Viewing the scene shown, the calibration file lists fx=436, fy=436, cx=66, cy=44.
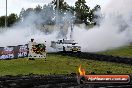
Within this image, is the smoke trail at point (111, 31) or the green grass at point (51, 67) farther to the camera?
the smoke trail at point (111, 31)

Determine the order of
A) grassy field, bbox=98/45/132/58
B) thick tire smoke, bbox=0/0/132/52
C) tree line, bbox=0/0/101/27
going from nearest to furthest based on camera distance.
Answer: grassy field, bbox=98/45/132/58
thick tire smoke, bbox=0/0/132/52
tree line, bbox=0/0/101/27

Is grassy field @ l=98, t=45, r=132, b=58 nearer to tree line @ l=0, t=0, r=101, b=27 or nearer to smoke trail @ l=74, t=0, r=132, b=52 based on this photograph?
smoke trail @ l=74, t=0, r=132, b=52

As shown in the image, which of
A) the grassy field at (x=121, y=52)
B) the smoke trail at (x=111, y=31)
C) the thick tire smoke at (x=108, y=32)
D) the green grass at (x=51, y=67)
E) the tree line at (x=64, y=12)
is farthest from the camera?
the tree line at (x=64, y=12)

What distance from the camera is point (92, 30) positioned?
55969mm

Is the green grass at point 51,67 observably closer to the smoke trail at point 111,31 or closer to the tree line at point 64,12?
the smoke trail at point 111,31

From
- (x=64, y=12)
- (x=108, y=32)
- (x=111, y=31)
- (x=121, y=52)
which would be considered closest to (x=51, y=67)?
(x=121, y=52)

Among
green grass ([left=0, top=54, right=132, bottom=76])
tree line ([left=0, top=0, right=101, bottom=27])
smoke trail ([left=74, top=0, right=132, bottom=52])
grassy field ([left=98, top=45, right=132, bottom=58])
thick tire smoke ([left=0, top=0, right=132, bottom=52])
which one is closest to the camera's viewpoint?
green grass ([left=0, top=54, right=132, bottom=76])

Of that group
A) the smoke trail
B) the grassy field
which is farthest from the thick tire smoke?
the grassy field

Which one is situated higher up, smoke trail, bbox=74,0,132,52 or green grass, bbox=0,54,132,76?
smoke trail, bbox=74,0,132,52

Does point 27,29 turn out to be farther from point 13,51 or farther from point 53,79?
point 53,79

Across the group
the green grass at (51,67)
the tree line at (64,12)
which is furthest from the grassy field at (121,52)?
the tree line at (64,12)

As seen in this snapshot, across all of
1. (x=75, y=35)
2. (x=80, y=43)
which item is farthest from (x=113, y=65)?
(x=75, y=35)

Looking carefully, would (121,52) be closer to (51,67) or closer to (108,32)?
(108,32)

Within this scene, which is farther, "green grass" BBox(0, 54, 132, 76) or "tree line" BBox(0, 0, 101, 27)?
"tree line" BBox(0, 0, 101, 27)
